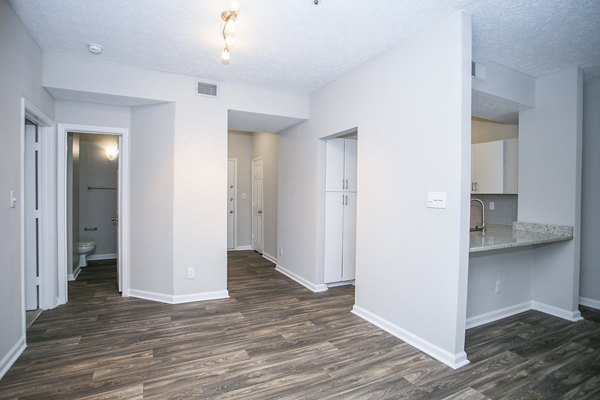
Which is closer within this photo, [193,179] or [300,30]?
[300,30]

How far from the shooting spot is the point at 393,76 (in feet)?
9.57

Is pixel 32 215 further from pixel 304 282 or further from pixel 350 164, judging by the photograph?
pixel 350 164

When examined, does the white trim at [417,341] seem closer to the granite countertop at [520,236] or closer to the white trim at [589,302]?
the granite countertop at [520,236]

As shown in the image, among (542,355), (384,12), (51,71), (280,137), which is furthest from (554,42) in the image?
(51,71)

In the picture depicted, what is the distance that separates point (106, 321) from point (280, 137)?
355 centimetres

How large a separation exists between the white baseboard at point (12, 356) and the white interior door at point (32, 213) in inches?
40.3

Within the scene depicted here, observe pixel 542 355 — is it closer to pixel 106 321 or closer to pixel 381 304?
pixel 381 304

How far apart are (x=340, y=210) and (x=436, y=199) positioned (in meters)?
1.92

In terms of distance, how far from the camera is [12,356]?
234cm

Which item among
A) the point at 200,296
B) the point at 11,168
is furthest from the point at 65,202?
the point at 200,296

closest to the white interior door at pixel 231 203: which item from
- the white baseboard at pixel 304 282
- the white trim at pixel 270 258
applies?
the white trim at pixel 270 258

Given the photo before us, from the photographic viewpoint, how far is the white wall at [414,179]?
7.77 ft

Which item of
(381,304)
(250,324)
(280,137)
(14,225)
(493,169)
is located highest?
(280,137)

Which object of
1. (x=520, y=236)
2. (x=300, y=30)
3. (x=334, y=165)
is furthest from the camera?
(x=334, y=165)
